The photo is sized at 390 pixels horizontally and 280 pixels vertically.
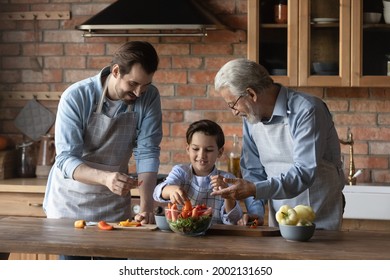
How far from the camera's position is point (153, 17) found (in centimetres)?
485

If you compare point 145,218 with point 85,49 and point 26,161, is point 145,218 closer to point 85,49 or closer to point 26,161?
point 26,161

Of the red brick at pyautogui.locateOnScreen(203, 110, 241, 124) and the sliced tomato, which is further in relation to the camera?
the red brick at pyautogui.locateOnScreen(203, 110, 241, 124)

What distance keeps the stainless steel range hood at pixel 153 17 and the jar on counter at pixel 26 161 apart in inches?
35.0

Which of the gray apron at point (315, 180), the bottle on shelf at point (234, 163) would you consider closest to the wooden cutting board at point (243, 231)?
the gray apron at point (315, 180)

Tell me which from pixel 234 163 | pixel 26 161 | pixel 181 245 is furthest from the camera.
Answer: pixel 26 161

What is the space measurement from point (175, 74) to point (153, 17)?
498mm

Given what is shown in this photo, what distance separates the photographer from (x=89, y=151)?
11.7ft

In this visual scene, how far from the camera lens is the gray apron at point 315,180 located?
11.0ft

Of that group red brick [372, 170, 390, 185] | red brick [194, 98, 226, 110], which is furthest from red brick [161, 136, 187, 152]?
red brick [372, 170, 390, 185]

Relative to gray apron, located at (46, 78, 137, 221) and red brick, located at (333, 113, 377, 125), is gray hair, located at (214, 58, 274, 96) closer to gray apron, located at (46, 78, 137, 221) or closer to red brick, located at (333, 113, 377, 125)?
gray apron, located at (46, 78, 137, 221)

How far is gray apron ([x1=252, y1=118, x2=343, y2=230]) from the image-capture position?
3348 millimetres

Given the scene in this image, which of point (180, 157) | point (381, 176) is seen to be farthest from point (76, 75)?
point (381, 176)

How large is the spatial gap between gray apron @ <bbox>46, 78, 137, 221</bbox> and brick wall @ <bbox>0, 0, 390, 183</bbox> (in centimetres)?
157

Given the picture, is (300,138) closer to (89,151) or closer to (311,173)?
(311,173)
